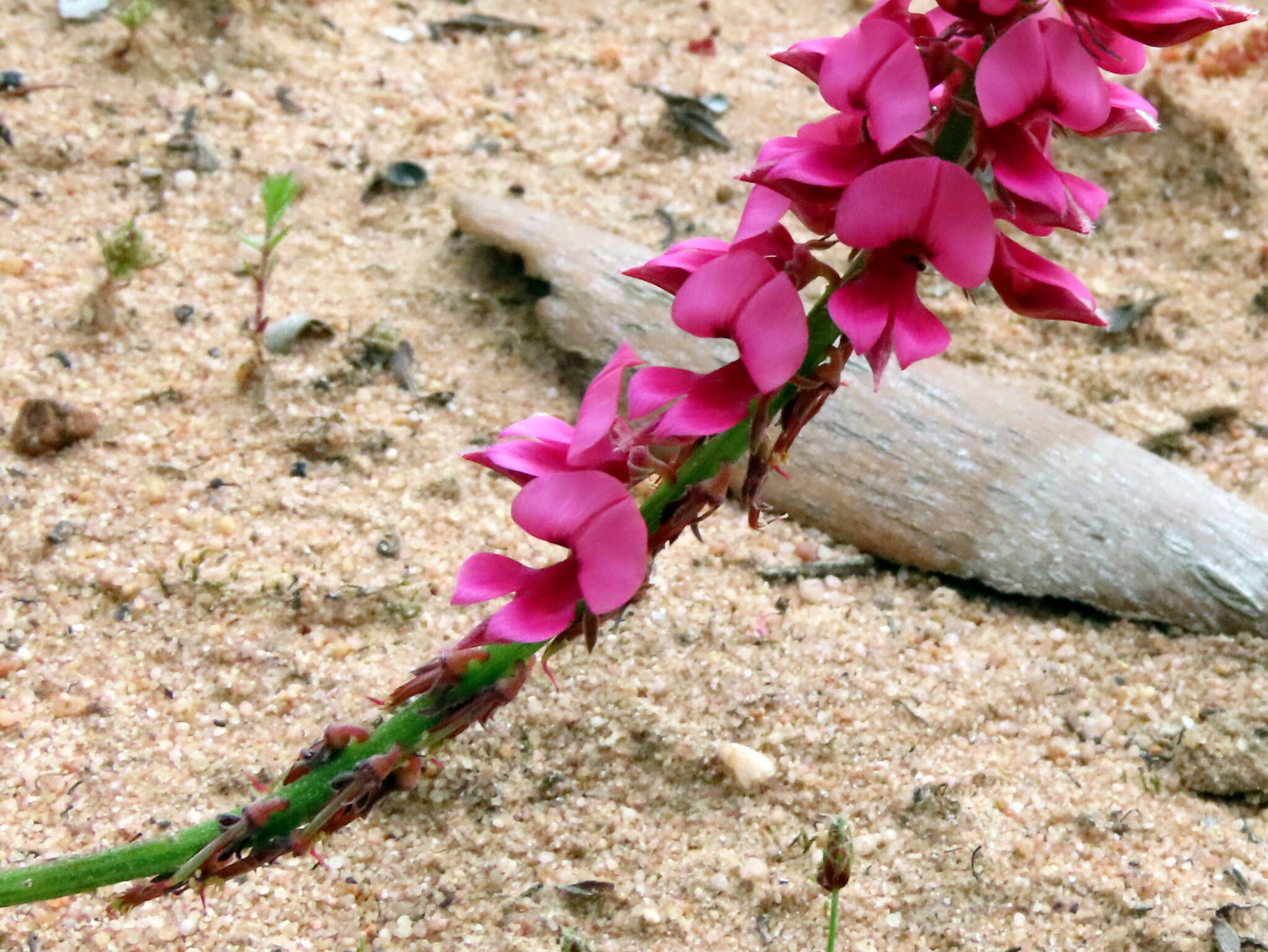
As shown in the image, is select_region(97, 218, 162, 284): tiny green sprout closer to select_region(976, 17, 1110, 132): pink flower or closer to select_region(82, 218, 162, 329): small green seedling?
select_region(82, 218, 162, 329): small green seedling

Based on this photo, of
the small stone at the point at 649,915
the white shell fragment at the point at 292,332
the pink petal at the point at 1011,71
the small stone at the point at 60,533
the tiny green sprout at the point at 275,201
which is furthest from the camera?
the white shell fragment at the point at 292,332

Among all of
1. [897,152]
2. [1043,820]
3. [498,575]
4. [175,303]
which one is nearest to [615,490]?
[498,575]

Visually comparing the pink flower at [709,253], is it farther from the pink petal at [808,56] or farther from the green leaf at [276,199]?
the green leaf at [276,199]

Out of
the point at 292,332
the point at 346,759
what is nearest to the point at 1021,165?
the point at 346,759

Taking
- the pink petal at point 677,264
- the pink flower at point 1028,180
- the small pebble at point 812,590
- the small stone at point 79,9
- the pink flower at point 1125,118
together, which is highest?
the pink flower at point 1125,118

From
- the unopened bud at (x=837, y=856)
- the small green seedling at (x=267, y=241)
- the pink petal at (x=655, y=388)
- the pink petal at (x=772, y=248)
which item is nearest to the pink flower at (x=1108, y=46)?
the pink petal at (x=772, y=248)

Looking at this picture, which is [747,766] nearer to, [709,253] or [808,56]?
[709,253]

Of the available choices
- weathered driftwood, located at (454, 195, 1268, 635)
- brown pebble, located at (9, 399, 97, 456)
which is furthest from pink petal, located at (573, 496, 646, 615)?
brown pebble, located at (9, 399, 97, 456)

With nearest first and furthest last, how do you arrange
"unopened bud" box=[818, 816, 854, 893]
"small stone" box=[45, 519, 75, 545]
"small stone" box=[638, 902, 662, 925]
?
"unopened bud" box=[818, 816, 854, 893] < "small stone" box=[638, 902, 662, 925] < "small stone" box=[45, 519, 75, 545]
